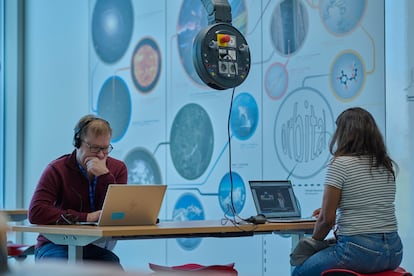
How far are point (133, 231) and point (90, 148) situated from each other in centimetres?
78

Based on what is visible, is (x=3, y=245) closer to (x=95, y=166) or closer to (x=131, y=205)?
(x=131, y=205)

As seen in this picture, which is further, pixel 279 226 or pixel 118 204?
pixel 279 226

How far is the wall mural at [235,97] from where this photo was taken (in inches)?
185

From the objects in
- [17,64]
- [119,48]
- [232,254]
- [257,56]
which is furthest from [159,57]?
[17,64]

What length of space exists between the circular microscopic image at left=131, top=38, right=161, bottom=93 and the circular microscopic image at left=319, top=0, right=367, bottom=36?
6.49 ft

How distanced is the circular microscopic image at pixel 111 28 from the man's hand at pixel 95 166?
132 inches

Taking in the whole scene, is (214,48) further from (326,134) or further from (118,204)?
(326,134)

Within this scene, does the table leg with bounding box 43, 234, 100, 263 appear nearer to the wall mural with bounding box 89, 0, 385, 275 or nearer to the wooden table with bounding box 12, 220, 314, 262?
the wooden table with bounding box 12, 220, 314, 262

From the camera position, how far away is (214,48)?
3.62 m

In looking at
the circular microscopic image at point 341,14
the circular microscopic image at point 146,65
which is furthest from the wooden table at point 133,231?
the circular microscopic image at point 146,65

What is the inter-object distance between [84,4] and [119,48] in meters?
0.89

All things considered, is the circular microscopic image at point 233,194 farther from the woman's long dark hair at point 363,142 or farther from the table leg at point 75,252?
the table leg at point 75,252

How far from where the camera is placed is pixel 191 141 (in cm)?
595

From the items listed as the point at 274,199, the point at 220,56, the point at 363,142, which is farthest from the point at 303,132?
the point at 363,142
